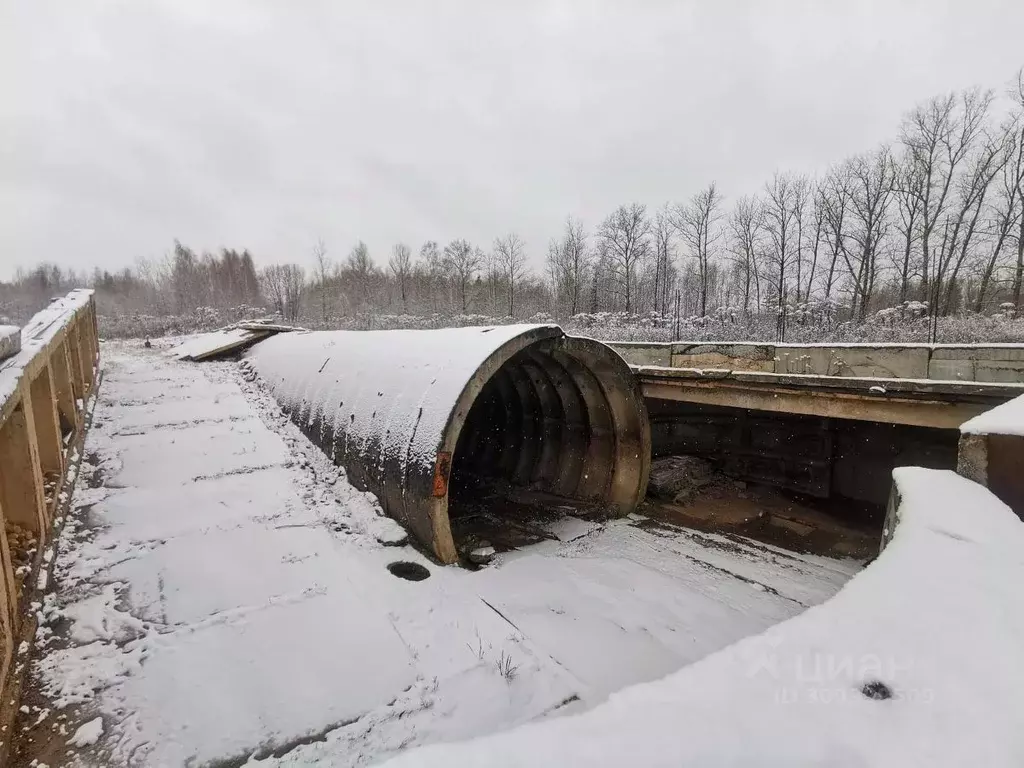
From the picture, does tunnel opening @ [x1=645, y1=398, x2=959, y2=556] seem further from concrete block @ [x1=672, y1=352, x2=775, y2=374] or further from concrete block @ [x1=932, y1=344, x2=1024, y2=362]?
concrete block @ [x1=932, y1=344, x2=1024, y2=362]

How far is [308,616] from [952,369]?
13.4m

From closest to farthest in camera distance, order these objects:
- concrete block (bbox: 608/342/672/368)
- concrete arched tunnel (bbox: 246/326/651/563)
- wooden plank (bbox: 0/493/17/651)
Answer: wooden plank (bbox: 0/493/17/651), concrete arched tunnel (bbox: 246/326/651/563), concrete block (bbox: 608/342/672/368)

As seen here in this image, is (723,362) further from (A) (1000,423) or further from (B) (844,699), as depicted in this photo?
(B) (844,699)

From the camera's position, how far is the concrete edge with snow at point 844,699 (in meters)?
1.59

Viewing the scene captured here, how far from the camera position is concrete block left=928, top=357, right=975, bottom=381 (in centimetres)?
1090

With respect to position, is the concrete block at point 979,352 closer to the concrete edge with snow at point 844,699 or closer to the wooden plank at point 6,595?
the concrete edge with snow at point 844,699

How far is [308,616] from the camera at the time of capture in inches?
184

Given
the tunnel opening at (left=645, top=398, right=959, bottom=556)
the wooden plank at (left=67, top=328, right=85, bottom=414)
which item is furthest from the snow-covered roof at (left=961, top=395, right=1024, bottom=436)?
the wooden plank at (left=67, top=328, right=85, bottom=414)

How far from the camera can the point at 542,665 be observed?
4.54 meters

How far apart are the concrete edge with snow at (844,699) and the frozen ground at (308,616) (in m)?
2.41

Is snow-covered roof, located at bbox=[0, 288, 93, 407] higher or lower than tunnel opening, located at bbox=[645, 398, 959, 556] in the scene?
higher

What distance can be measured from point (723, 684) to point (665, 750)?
481 mm

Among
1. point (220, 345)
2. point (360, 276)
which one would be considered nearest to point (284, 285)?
point (360, 276)

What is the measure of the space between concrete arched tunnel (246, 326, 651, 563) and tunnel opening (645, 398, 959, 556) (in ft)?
8.01
